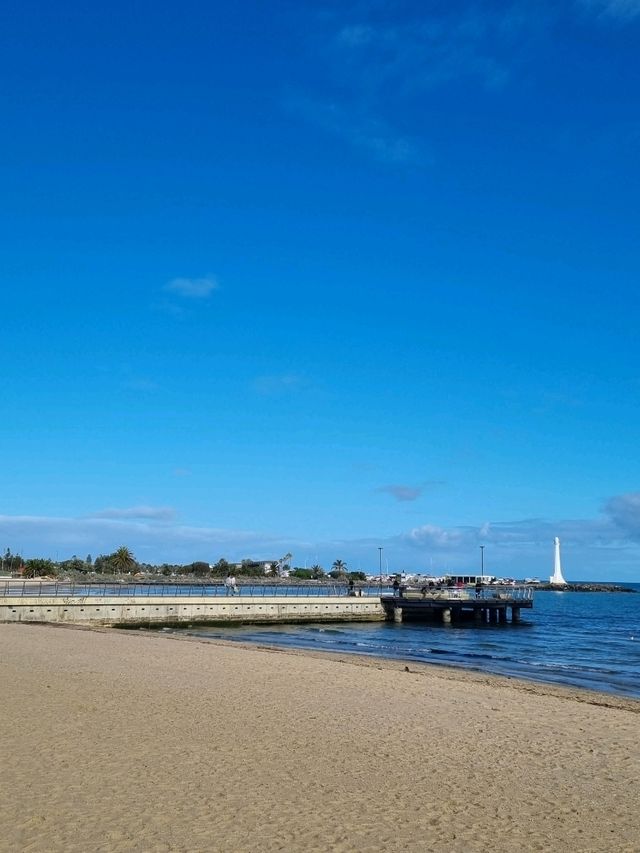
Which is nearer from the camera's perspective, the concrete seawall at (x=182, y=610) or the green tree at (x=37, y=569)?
the concrete seawall at (x=182, y=610)

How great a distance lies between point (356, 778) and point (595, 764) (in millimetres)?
4409

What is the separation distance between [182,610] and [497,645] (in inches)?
823

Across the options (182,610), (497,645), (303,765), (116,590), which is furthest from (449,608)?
(303,765)

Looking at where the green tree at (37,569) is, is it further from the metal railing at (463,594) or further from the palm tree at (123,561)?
the metal railing at (463,594)

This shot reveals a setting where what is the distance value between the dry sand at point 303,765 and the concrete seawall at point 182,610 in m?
24.1

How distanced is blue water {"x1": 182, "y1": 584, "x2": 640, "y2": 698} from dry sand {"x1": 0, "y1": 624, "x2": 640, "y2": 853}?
999 centimetres

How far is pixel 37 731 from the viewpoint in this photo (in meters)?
12.3

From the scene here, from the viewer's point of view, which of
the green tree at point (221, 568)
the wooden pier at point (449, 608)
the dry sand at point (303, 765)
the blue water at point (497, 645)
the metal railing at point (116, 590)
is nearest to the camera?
the dry sand at point (303, 765)

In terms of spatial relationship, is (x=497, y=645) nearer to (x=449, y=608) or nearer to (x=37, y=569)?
(x=449, y=608)

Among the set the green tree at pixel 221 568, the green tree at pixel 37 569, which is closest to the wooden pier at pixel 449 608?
the green tree at pixel 37 569

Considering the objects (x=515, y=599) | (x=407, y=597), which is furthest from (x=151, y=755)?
(x=515, y=599)

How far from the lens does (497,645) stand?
1690 inches

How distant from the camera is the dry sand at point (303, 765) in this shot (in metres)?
7.98

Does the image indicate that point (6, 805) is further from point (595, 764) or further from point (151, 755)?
point (595, 764)
